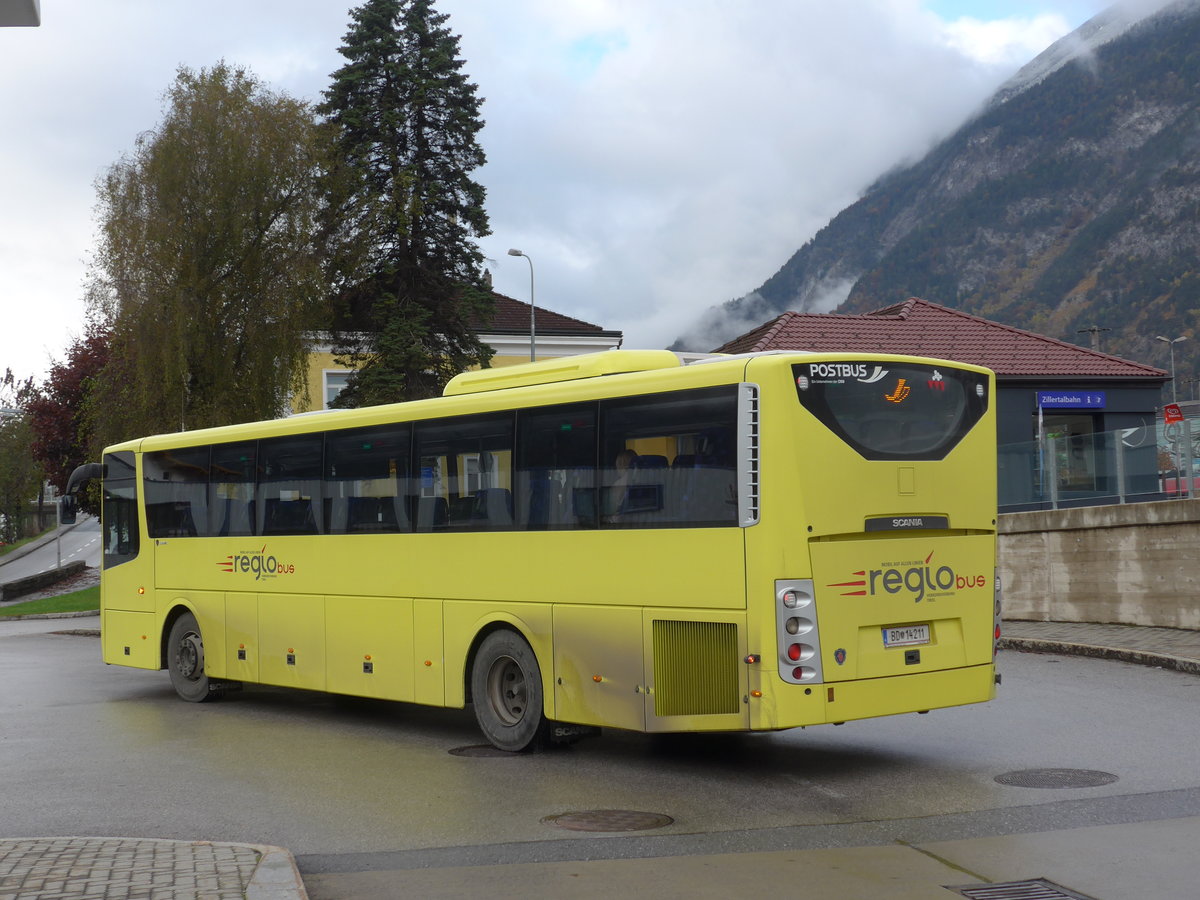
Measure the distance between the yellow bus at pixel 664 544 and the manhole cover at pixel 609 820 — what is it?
Answer: 3.54 feet

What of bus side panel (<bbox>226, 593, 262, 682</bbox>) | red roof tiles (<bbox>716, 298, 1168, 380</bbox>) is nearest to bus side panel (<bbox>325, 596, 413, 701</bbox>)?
bus side panel (<bbox>226, 593, 262, 682</bbox>)

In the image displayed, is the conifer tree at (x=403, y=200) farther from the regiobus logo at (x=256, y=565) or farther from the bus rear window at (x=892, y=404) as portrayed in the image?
the bus rear window at (x=892, y=404)

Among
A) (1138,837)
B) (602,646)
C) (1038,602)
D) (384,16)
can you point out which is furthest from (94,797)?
(384,16)

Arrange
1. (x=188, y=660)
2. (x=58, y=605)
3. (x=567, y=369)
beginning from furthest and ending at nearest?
1. (x=58, y=605)
2. (x=188, y=660)
3. (x=567, y=369)

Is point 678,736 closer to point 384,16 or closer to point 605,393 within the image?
point 605,393

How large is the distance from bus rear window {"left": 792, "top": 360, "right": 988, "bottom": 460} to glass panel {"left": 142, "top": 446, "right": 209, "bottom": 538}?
8667 millimetres

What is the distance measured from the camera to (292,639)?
48.0 ft

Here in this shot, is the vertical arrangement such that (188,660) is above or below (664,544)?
below

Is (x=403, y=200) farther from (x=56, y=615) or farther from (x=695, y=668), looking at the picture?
(x=695, y=668)

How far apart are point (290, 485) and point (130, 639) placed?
4.32m

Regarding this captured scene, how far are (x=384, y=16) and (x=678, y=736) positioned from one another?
3163 cm

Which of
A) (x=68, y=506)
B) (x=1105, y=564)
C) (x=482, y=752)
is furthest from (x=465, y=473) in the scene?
(x=68, y=506)

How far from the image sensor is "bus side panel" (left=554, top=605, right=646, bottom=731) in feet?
34.3

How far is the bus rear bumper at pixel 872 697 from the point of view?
952 centimetres
